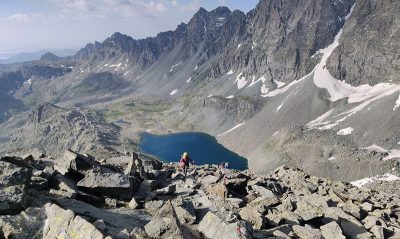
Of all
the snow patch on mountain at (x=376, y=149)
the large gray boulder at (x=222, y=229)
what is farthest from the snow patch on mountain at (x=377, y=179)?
the large gray boulder at (x=222, y=229)

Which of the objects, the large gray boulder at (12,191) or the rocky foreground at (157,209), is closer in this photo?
the rocky foreground at (157,209)

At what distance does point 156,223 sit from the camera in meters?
20.5

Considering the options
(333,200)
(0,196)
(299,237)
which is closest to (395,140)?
(333,200)

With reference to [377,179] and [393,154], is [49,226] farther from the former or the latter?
[393,154]

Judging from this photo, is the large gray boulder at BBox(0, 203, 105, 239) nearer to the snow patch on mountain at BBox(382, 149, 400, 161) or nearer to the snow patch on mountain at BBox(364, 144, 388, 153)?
the snow patch on mountain at BBox(382, 149, 400, 161)

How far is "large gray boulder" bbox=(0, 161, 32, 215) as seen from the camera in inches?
820

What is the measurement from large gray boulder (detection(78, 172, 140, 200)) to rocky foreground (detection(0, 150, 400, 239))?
75 mm

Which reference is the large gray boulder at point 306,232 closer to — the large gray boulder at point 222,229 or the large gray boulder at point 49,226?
the large gray boulder at point 222,229

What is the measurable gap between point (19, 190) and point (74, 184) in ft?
31.9

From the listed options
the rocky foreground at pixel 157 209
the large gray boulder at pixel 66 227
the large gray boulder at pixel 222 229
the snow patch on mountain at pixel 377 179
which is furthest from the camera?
the snow patch on mountain at pixel 377 179

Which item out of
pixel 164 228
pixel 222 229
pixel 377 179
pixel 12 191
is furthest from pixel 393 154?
pixel 12 191

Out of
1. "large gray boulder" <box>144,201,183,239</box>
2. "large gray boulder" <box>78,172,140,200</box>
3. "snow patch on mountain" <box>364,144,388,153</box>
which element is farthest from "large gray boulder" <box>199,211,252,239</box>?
"snow patch on mountain" <box>364,144,388,153</box>

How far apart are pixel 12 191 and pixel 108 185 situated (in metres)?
9.87

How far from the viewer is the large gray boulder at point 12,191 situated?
2083cm
